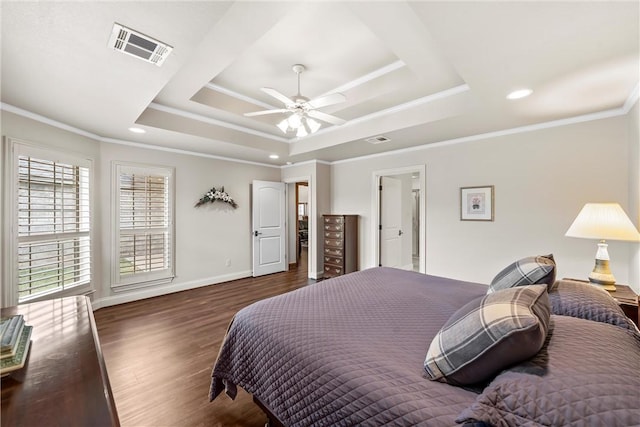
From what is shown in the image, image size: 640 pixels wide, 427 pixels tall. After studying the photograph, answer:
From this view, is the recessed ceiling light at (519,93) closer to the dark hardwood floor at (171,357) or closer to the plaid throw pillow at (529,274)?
the plaid throw pillow at (529,274)

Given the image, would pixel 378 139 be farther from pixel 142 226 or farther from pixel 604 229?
pixel 142 226

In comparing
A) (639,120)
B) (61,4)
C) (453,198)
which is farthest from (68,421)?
(453,198)

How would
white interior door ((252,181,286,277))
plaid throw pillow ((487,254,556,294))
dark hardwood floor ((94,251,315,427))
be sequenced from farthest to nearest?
white interior door ((252,181,286,277)) → dark hardwood floor ((94,251,315,427)) → plaid throw pillow ((487,254,556,294))

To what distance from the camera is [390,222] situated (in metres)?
5.07

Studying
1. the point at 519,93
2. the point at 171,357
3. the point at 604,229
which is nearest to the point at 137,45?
the point at 171,357

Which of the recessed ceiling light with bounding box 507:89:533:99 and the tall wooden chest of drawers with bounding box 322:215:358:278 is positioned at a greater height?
the recessed ceiling light with bounding box 507:89:533:99

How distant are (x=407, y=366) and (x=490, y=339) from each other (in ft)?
1.17

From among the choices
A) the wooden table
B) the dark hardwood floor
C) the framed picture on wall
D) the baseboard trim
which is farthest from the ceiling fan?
the baseboard trim

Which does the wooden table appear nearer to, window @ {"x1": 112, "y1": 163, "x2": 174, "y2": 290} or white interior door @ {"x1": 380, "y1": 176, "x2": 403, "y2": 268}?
window @ {"x1": 112, "y1": 163, "x2": 174, "y2": 290}

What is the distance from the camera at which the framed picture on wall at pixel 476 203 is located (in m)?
3.47

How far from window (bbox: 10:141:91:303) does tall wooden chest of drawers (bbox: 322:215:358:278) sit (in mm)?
3463

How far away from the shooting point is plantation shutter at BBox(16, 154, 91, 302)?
2.70 metres

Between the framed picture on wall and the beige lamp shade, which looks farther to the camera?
the framed picture on wall

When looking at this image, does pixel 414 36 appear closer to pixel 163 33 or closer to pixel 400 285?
pixel 163 33
